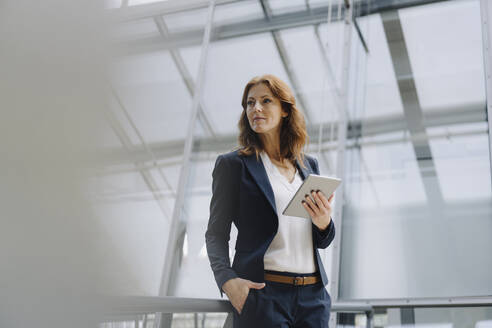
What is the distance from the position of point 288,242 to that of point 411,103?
8.98 ft

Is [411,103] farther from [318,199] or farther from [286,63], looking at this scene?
[318,199]

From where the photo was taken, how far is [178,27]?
505cm

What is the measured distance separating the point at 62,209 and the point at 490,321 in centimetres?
316

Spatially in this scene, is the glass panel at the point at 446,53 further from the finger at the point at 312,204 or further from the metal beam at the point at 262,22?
the finger at the point at 312,204

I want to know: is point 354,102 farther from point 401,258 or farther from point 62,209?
point 62,209

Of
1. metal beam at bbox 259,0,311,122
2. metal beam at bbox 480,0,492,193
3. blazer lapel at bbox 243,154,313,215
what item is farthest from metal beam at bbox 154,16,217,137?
blazer lapel at bbox 243,154,313,215

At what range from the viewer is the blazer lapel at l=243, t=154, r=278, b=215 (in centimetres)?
147

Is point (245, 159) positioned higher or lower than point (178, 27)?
lower

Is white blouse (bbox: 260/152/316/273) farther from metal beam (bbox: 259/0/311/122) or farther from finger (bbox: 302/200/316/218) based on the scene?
metal beam (bbox: 259/0/311/122)

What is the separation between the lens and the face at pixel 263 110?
1604mm

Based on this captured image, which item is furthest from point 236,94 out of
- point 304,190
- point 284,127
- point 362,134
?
point 304,190

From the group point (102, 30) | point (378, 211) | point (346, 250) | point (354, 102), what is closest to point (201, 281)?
point (346, 250)

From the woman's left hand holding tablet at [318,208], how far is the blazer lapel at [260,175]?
0.10 metres

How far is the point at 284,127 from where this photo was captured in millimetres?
1738
